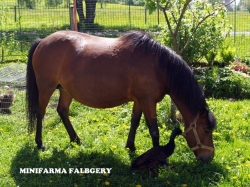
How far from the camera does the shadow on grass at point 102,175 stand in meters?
4.54

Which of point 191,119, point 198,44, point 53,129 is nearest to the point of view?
point 191,119

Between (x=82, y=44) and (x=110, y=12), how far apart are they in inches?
319

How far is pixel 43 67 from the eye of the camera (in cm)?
556

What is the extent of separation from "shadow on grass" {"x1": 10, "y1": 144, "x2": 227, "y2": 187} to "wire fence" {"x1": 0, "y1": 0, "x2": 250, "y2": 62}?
21.3 ft

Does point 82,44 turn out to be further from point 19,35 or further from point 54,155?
point 19,35

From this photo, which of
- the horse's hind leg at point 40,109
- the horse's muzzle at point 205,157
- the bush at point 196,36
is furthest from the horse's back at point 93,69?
the bush at point 196,36

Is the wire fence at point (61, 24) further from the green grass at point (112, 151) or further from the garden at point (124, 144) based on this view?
the green grass at point (112, 151)

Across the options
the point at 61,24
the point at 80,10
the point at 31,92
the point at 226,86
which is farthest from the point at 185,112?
the point at 61,24

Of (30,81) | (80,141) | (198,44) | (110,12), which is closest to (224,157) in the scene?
(80,141)

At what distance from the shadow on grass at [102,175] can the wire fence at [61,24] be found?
650cm

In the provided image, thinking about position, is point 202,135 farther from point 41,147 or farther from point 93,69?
point 41,147

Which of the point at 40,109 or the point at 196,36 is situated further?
the point at 196,36

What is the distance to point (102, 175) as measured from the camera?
471 centimetres

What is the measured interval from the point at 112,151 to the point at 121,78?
1.09 meters
